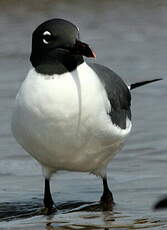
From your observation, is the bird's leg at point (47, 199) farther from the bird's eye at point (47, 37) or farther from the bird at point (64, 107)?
the bird's eye at point (47, 37)

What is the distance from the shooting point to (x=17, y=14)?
14.8 meters

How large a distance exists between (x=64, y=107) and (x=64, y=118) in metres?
0.08

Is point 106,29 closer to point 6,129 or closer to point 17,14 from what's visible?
point 17,14

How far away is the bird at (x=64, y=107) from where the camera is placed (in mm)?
7242

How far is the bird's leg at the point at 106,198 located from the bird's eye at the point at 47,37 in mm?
1208

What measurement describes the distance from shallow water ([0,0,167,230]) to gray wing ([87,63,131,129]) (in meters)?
0.55

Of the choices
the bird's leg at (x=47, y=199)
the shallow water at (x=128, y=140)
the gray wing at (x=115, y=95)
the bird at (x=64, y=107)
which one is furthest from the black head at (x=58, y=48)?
the shallow water at (x=128, y=140)

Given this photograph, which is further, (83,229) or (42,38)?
(42,38)

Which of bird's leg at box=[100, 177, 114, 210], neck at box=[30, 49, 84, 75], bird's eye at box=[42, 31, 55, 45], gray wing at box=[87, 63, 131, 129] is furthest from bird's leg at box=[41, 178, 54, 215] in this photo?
bird's eye at box=[42, 31, 55, 45]

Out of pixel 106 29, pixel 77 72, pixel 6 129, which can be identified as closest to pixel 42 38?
pixel 77 72

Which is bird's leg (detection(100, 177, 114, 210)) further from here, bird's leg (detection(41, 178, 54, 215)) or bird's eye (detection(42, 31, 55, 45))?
bird's eye (detection(42, 31, 55, 45))

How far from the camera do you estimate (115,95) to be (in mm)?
7816

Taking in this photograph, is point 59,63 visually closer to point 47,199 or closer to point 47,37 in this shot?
point 47,37

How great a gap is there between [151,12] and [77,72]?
24.6 ft
